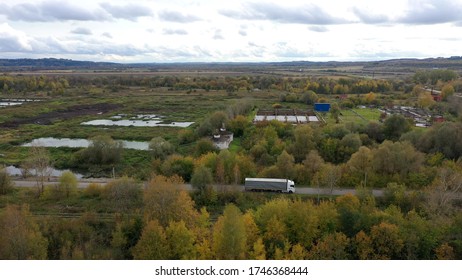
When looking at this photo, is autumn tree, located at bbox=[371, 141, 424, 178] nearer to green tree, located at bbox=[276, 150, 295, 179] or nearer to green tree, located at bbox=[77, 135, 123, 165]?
green tree, located at bbox=[276, 150, 295, 179]

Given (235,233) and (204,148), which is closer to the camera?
(235,233)

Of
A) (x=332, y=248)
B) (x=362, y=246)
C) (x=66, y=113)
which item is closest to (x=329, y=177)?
(x=362, y=246)

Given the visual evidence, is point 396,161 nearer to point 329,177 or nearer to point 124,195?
point 329,177

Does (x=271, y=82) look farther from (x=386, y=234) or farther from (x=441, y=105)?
(x=386, y=234)

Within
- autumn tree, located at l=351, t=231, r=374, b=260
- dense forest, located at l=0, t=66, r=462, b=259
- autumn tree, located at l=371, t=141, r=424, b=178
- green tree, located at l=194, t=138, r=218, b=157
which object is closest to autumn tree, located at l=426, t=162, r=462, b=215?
dense forest, located at l=0, t=66, r=462, b=259

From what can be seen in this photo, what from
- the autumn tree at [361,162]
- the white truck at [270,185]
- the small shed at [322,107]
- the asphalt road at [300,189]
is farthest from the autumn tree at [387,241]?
the small shed at [322,107]

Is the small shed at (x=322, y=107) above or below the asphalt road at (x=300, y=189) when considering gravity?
above

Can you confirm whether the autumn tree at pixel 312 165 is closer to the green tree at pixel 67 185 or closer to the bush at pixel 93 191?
the bush at pixel 93 191
